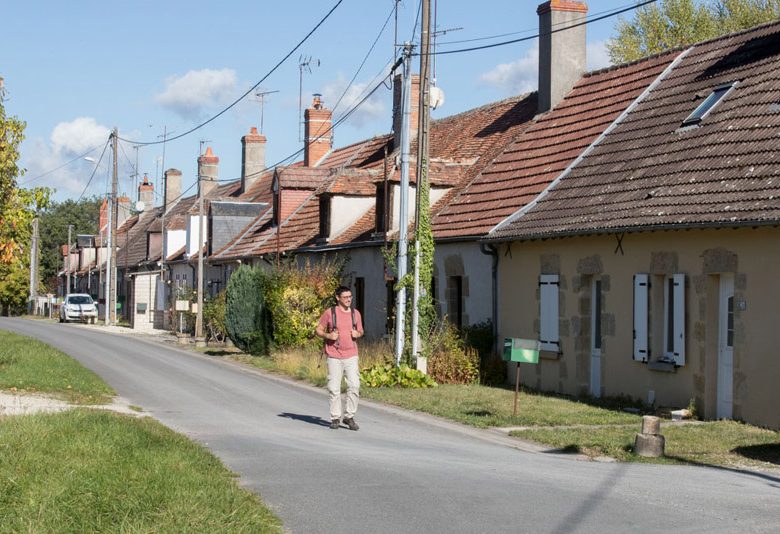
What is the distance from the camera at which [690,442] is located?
14.3 meters

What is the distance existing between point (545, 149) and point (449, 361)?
542 centimetres

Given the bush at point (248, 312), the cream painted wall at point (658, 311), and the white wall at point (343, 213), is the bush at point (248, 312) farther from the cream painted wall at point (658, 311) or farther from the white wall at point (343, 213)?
the cream painted wall at point (658, 311)

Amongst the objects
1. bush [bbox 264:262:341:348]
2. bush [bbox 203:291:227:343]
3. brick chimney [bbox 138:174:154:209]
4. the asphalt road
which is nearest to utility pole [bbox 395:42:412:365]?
the asphalt road

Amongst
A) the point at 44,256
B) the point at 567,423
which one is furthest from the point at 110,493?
the point at 44,256

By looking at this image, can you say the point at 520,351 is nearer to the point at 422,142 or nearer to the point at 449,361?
the point at 449,361

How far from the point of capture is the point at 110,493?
29.4 feet

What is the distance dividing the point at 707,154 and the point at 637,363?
3546 mm

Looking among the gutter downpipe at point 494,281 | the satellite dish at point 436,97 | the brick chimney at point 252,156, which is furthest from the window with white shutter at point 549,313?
the brick chimney at point 252,156

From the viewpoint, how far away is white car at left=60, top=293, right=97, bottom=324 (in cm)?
6244

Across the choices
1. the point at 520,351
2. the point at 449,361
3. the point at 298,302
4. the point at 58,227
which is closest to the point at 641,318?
the point at 520,351

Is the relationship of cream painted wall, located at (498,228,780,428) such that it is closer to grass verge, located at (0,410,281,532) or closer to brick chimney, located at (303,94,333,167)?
grass verge, located at (0,410,281,532)

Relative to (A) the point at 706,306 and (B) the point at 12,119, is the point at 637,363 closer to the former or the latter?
(A) the point at 706,306

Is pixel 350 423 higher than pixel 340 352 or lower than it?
lower

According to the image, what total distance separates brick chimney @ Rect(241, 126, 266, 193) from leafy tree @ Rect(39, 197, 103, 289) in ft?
157
